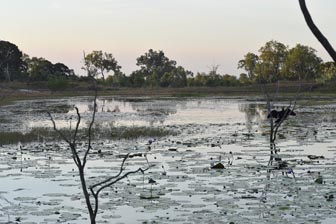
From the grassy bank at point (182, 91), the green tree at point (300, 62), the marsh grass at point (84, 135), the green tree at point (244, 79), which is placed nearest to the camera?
the marsh grass at point (84, 135)

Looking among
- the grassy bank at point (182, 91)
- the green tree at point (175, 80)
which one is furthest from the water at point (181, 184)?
the green tree at point (175, 80)

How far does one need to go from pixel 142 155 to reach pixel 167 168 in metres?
2.56

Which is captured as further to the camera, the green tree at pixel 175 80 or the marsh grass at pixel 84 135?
the green tree at pixel 175 80

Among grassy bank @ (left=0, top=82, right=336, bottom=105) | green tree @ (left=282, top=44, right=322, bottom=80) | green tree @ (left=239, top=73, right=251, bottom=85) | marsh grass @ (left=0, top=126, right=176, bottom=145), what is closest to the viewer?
marsh grass @ (left=0, top=126, right=176, bottom=145)

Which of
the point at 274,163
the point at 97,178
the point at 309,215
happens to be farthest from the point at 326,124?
the point at 309,215

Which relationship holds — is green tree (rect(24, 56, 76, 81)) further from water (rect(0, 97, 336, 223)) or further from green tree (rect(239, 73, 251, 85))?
water (rect(0, 97, 336, 223))

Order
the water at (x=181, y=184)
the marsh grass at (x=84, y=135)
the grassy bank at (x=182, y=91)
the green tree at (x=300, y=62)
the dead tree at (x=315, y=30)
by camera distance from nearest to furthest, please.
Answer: the dead tree at (x=315, y=30) < the water at (x=181, y=184) < the marsh grass at (x=84, y=135) < the grassy bank at (x=182, y=91) < the green tree at (x=300, y=62)

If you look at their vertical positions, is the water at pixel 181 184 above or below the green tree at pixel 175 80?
below

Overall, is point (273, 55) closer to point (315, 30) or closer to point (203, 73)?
point (203, 73)

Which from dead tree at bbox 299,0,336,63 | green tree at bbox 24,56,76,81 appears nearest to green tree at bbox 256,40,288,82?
green tree at bbox 24,56,76,81

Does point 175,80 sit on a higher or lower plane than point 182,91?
higher

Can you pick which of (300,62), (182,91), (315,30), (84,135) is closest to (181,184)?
(315,30)

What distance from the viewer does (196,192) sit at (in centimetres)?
1068

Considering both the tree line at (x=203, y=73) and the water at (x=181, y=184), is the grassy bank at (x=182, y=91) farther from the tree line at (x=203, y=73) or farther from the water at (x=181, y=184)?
the water at (x=181, y=184)
